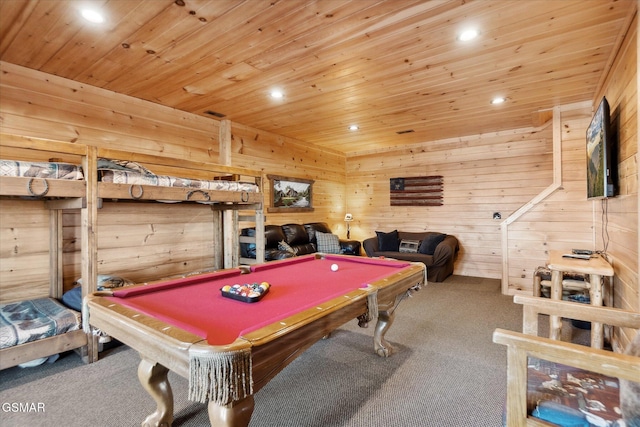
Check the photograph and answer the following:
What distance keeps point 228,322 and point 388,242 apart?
472 centimetres

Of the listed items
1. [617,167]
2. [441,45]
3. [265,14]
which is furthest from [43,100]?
[617,167]

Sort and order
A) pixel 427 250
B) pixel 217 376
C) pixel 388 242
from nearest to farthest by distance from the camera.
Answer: pixel 217 376, pixel 427 250, pixel 388 242

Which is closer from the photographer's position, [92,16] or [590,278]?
[92,16]

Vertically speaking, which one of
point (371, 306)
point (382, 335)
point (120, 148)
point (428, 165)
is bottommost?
point (382, 335)

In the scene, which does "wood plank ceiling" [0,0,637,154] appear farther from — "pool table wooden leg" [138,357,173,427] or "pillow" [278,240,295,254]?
"pool table wooden leg" [138,357,173,427]

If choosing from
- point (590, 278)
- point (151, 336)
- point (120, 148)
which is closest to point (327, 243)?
point (120, 148)

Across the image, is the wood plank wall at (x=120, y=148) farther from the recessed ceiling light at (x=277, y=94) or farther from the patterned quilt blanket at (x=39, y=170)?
the recessed ceiling light at (x=277, y=94)

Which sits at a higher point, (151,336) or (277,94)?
(277,94)

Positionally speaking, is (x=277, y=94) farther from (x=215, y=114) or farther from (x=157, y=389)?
(x=157, y=389)

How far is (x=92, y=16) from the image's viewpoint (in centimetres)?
207

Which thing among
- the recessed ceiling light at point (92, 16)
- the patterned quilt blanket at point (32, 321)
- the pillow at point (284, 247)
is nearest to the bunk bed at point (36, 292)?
the patterned quilt blanket at point (32, 321)

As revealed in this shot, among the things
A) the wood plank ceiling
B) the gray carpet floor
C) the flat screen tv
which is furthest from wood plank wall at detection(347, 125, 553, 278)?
the gray carpet floor

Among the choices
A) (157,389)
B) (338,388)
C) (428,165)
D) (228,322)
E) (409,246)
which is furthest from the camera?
(428,165)

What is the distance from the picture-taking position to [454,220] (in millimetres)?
5812
